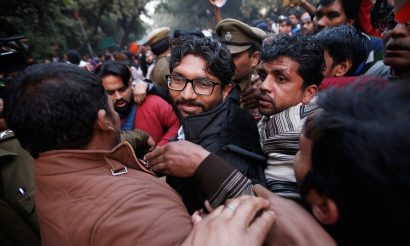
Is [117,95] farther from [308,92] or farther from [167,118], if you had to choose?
[308,92]

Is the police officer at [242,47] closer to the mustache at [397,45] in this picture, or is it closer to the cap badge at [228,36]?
the cap badge at [228,36]

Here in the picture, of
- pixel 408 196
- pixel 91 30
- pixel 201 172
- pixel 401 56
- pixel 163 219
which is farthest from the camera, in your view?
pixel 91 30

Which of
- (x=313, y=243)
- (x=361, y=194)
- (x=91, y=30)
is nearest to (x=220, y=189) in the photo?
(x=313, y=243)

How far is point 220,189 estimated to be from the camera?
123 centimetres

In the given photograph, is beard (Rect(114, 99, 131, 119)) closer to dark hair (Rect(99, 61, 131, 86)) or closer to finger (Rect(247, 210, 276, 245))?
dark hair (Rect(99, 61, 131, 86))

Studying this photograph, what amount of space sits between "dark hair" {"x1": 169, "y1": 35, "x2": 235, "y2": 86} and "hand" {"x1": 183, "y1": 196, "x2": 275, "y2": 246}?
40.2 inches

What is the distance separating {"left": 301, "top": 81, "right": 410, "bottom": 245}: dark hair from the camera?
65 cm

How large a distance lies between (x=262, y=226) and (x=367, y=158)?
1.23 ft

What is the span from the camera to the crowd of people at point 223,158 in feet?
2.32

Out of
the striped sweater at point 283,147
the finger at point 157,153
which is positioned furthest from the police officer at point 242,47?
the finger at point 157,153

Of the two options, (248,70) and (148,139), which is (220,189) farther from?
(248,70)

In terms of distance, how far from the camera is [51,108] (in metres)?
1.17

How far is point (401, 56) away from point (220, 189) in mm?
1456

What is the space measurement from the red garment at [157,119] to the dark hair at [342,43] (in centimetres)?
165
